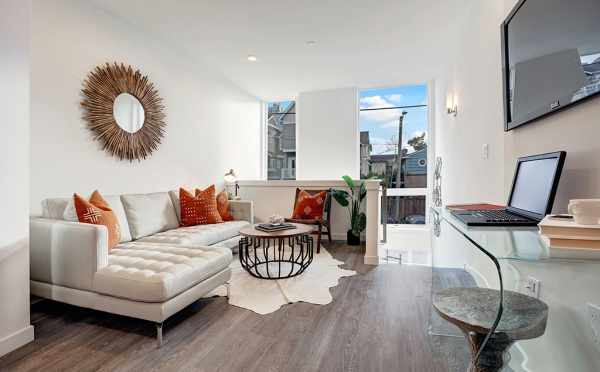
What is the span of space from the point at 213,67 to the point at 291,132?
228 cm

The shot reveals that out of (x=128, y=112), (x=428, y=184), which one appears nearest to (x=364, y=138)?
(x=428, y=184)

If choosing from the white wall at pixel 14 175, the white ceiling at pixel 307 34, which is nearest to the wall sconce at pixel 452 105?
the white ceiling at pixel 307 34

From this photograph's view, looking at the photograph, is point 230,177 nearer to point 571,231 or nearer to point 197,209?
point 197,209

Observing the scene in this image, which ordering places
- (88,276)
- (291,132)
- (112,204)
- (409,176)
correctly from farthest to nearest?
(291,132)
(409,176)
(112,204)
(88,276)

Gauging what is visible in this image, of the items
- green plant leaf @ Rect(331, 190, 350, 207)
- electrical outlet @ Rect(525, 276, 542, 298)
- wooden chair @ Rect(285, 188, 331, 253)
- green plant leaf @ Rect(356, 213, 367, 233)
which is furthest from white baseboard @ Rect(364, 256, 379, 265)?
electrical outlet @ Rect(525, 276, 542, 298)

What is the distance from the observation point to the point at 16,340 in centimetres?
187

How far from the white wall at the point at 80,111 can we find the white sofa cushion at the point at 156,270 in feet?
3.16

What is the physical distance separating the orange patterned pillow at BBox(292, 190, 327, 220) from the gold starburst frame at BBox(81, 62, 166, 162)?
2.06 meters

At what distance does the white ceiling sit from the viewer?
10.3ft

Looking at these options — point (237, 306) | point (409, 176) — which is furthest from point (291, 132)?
point (237, 306)

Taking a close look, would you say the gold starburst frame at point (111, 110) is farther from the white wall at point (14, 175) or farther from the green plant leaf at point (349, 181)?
the green plant leaf at point (349, 181)

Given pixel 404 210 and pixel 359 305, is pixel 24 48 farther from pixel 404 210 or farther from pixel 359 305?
pixel 404 210

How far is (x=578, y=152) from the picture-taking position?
3.82ft

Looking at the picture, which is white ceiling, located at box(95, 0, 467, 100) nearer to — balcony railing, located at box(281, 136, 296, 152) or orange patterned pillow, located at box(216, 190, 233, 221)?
balcony railing, located at box(281, 136, 296, 152)
